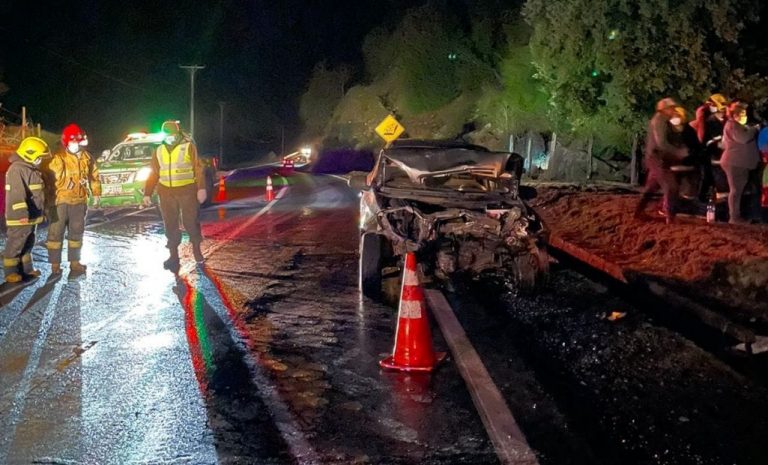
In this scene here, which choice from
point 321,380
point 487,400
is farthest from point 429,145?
point 487,400

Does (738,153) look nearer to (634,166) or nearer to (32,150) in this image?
(32,150)

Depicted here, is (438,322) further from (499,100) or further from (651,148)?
(499,100)

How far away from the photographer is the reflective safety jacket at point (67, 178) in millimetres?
9938

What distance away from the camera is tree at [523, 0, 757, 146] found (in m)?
17.7

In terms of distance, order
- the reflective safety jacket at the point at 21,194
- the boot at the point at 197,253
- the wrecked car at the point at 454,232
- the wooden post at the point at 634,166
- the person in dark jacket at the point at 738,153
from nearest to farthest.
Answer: the wrecked car at the point at 454,232 < the reflective safety jacket at the point at 21,194 < the boot at the point at 197,253 < the person in dark jacket at the point at 738,153 < the wooden post at the point at 634,166

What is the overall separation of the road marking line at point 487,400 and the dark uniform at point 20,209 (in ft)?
15.5

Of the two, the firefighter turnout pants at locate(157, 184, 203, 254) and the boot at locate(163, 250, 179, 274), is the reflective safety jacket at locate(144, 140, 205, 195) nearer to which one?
the firefighter turnout pants at locate(157, 184, 203, 254)

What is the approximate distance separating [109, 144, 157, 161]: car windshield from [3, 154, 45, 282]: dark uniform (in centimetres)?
916

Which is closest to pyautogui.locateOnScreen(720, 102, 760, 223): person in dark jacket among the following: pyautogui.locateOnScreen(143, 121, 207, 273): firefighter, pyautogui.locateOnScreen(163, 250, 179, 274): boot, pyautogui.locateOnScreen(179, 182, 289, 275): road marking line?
pyautogui.locateOnScreen(143, 121, 207, 273): firefighter

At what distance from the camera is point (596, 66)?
66.8 feet

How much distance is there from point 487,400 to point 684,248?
18.3 ft

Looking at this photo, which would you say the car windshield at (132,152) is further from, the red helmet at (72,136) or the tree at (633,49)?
the tree at (633,49)

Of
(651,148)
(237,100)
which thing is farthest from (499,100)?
(237,100)

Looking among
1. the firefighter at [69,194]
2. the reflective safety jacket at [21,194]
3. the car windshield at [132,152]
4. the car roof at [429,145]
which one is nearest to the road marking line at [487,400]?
the car roof at [429,145]
